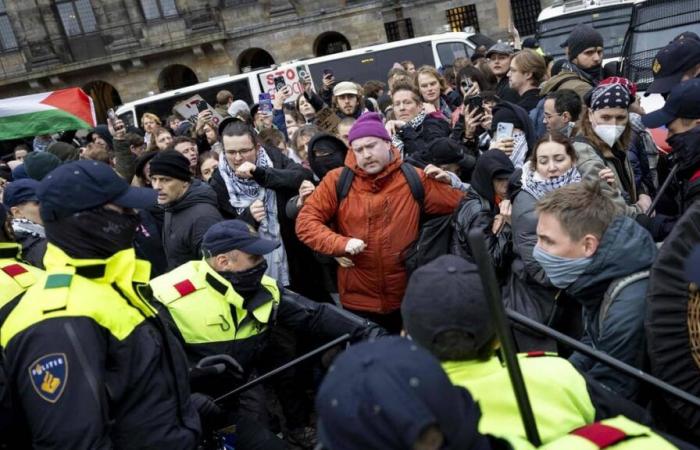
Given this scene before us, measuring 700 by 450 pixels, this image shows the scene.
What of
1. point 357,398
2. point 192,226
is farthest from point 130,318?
point 192,226

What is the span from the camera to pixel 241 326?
301 centimetres

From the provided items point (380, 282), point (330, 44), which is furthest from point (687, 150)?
point (330, 44)

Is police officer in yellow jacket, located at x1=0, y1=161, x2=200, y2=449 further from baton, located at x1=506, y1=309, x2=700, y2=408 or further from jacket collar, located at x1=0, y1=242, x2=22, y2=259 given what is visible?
A: baton, located at x1=506, y1=309, x2=700, y2=408

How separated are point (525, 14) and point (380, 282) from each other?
78.0 feet

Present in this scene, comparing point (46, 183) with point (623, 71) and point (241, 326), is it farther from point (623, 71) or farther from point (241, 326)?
point (623, 71)

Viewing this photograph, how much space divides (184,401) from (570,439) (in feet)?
4.57

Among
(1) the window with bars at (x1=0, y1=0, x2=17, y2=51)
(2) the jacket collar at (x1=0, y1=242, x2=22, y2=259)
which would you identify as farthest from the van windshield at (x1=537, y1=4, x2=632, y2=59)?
(1) the window with bars at (x1=0, y1=0, x2=17, y2=51)

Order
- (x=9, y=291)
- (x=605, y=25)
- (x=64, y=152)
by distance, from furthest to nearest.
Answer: (x=605, y=25) < (x=64, y=152) < (x=9, y=291)

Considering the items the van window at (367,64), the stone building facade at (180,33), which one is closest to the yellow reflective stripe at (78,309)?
the van window at (367,64)

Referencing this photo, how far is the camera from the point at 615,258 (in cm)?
218

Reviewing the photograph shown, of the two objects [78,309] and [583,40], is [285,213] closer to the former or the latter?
[78,309]

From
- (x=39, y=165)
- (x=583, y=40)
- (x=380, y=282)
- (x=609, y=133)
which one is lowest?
(x=380, y=282)

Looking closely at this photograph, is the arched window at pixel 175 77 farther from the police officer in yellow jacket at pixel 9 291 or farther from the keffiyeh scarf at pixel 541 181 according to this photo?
the keffiyeh scarf at pixel 541 181

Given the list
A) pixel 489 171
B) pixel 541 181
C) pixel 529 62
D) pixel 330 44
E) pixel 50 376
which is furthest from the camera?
pixel 330 44
